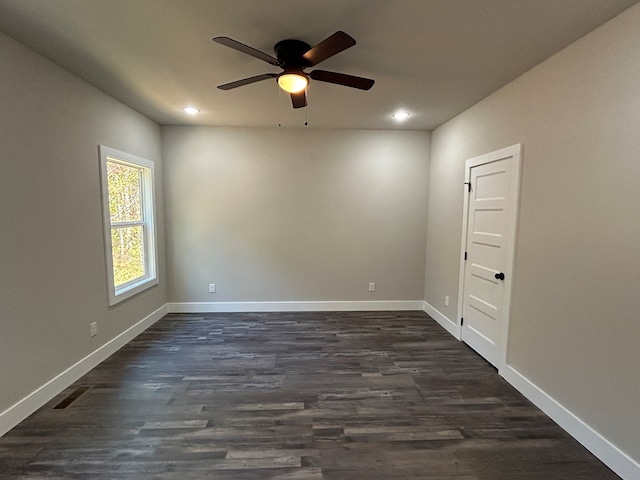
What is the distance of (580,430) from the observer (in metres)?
1.94

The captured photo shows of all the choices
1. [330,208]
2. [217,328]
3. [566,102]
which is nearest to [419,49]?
[566,102]

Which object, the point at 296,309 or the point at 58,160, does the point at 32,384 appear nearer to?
the point at 58,160

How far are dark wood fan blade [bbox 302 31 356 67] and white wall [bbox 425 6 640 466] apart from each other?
1570mm

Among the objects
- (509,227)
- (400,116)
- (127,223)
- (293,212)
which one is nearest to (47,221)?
(127,223)

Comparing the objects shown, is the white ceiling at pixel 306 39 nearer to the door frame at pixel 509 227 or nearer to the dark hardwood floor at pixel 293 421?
the door frame at pixel 509 227

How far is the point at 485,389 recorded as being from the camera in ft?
8.24

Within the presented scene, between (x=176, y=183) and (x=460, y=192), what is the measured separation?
373 cm

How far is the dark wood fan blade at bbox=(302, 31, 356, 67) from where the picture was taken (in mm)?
1607

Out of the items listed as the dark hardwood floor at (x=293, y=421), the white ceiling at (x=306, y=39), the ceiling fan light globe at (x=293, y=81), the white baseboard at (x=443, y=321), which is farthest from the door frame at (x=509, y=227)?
the ceiling fan light globe at (x=293, y=81)

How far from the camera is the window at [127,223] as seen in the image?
3029 millimetres

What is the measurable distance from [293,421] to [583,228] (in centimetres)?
234

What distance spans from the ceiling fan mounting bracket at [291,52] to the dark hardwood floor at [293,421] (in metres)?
2.47

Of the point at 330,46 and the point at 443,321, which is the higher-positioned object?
the point at 330,46

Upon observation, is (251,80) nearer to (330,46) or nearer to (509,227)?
(330,46)
